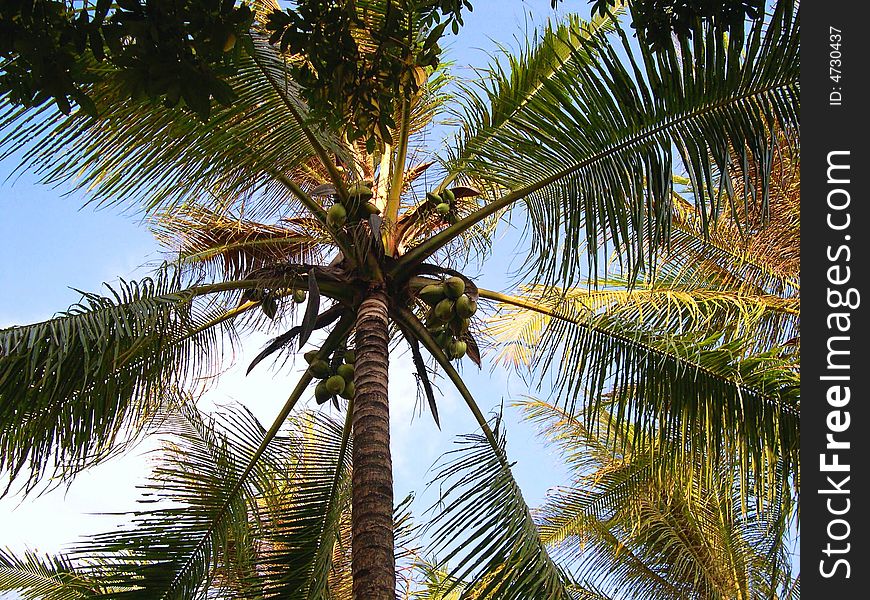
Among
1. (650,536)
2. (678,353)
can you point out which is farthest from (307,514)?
(650,536)

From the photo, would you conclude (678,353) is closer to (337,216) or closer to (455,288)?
(455,288)

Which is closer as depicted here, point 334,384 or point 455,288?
point 455,288

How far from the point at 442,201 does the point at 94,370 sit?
2343 mm

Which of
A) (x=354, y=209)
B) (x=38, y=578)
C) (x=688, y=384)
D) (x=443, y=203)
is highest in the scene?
(x=443, y=203)

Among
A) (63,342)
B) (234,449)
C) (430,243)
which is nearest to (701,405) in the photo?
(430,243)

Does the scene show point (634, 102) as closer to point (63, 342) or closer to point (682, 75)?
point (682, 75)

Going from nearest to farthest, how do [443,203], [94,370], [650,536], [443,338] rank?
[94,370]
[443,338]
[443,203]
[650,536]

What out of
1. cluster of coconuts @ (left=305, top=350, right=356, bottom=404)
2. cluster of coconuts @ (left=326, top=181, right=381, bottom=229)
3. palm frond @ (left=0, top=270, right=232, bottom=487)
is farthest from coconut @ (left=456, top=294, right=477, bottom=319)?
palm frond @ (left=0, top=270, right=232, bottom=487)

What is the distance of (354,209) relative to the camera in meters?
5.81

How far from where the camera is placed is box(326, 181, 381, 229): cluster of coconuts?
5770mm

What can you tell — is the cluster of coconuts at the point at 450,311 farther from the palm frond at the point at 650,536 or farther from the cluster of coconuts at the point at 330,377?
the palm frond at the point at 650,536

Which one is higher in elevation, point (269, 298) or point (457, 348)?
point (269, 298)

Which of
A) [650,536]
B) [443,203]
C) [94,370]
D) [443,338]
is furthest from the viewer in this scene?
[650,536]

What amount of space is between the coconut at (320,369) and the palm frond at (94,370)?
0.78 meters
